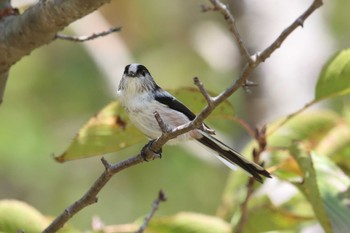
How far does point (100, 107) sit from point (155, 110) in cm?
591

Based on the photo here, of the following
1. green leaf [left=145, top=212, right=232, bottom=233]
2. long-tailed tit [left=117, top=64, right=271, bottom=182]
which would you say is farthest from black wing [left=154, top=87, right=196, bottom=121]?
green leaf [left=145, top=212, right=232, bottom=233]

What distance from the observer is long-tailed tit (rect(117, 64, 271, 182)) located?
109 inches

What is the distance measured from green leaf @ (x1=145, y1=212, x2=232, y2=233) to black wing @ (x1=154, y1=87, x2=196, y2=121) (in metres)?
0.44

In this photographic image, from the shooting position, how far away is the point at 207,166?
8.26m

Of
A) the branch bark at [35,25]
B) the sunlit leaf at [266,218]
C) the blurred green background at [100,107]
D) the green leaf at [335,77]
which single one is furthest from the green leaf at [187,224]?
the blurred green background at [100,107]

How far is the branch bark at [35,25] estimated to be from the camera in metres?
2.60

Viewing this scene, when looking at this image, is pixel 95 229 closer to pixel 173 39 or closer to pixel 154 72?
pixel 154 72

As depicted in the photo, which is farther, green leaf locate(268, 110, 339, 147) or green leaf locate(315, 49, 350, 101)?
green leaf locate(268, 110, 339, 147)

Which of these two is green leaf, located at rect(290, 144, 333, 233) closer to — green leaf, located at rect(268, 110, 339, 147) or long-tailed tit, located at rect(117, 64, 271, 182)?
long-tailed tit, located at rect(117, 64, 271, 182)

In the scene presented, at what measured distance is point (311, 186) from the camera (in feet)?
9.01

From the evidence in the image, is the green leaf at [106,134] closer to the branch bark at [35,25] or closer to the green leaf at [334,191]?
the branch bark at [35,25]

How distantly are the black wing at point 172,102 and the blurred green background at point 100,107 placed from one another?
3993 millimetres

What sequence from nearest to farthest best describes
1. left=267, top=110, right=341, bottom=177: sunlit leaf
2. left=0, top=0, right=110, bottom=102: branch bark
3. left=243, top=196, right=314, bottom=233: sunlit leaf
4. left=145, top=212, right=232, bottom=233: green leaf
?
left=0, top=0, right=110, bottom=102: branch bark, left=145, top=212, right=232, bottom=233: green leaf, left=243, top=196, right=314, bottom=233: sunlit leaf, left=267, top=110, right=341, bottom=177: sunlit leaf

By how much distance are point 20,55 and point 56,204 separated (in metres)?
5.80
